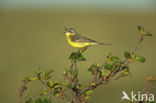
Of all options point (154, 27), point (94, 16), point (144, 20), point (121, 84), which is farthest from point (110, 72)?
point (94, 16)

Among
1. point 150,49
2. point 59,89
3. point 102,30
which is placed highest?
point 102,30

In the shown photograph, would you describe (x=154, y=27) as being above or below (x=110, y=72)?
above

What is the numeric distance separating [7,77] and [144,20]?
1383cm

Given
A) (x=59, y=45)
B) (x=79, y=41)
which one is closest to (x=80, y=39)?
(x=79, y=41)

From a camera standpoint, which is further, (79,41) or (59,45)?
(59,45)

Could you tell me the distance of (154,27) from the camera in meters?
24.3

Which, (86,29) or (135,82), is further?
(86,29)

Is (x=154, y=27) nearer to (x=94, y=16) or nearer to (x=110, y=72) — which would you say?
(x=94, y=16)

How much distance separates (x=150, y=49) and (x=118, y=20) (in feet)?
24.9

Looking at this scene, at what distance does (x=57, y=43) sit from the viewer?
19797 millimetres

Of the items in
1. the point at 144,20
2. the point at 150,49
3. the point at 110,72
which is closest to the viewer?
the point at 110,72

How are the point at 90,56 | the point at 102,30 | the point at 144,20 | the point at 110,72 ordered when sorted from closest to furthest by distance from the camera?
the point at 110,72 < the point at 90,56 < the point at 102,30 < the point at 144,20

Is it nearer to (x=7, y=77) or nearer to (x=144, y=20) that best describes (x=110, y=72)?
(x=7, y=77)

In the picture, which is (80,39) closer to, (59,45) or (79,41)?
(79,41)
